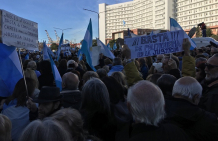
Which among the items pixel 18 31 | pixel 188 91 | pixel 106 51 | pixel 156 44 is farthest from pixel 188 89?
pixel 106 51

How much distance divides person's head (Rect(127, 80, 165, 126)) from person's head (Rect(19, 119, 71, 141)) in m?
0.67

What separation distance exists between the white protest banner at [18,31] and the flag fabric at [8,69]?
18cm

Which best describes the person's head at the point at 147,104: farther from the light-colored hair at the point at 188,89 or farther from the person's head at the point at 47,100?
the person's head at the point at 47,100

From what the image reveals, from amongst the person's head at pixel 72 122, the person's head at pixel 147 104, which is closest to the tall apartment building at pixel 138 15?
the person's head at pixel 147 104

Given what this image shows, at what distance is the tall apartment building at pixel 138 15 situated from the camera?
368ft

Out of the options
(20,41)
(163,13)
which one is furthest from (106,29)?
(20,41)

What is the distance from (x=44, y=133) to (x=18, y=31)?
298cm

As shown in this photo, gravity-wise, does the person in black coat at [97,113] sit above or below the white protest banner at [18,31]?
below

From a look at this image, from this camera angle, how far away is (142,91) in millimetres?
1739

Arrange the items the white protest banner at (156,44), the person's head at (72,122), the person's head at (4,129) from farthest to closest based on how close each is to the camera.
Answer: the white protest banner at (156,44) → the person's head at (4,129) → the person's head at (72,122)

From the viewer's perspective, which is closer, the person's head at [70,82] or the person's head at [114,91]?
the person's head at [114,91]

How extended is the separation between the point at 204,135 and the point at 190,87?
1.79 ft

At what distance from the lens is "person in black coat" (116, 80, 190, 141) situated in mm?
1611

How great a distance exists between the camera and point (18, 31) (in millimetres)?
3689
